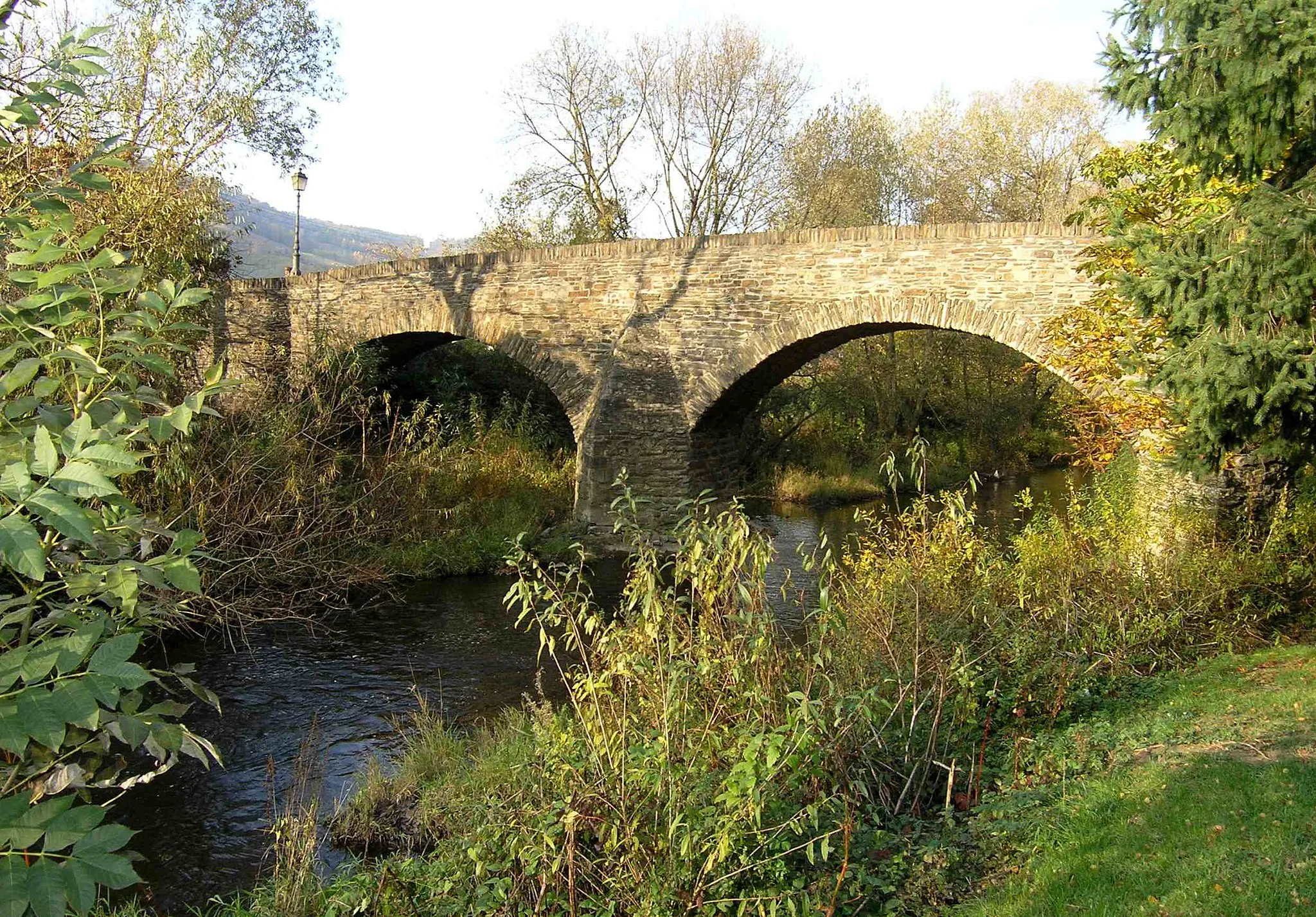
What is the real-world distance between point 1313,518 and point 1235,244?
9.84 ft

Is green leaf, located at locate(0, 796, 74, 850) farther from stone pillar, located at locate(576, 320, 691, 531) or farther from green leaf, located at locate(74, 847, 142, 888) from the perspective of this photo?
stone pillar, located at locate(576, 320, 691, 531)

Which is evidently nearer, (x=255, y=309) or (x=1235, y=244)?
(x=1235, y=244)

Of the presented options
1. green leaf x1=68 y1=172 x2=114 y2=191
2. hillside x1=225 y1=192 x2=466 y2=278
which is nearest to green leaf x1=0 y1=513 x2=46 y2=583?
green leaf x1=68 y1=172 x2=114 y2=191

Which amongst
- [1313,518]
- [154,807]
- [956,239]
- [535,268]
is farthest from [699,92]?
[154,807]

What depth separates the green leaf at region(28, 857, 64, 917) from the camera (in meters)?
1.40

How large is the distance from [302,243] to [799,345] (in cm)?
12924

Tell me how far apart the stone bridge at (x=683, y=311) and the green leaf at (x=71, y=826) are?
9.89 metres

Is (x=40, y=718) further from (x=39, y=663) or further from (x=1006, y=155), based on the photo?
(x=1006, y=155)

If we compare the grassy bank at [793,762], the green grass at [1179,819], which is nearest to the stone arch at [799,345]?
the grassy bank at [793,762]

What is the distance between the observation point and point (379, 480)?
11.4 m

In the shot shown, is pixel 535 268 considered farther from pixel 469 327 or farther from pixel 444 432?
pixel 444 432

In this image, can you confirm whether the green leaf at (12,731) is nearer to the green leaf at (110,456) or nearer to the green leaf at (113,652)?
the green leaf at (113,652)

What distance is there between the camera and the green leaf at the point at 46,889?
1.40 meters

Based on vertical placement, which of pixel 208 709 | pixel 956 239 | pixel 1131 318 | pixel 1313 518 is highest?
pixel 956 239
